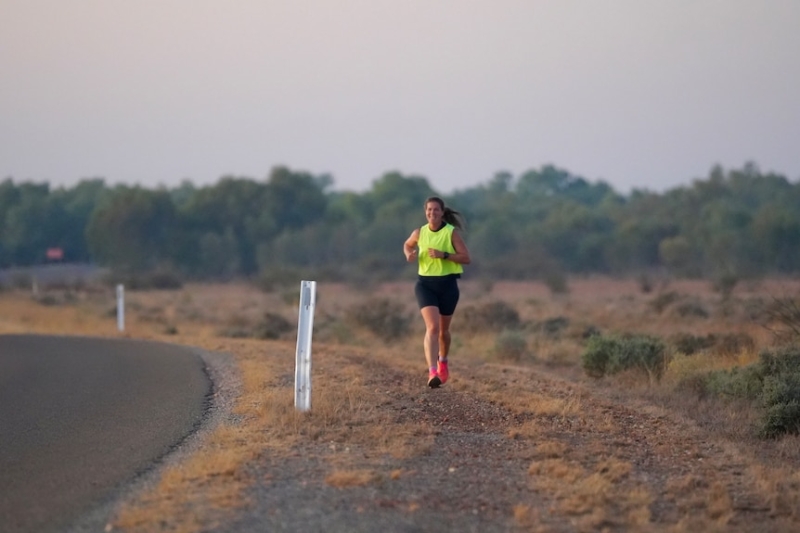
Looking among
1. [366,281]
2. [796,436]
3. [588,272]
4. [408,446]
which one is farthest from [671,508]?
[588,272]

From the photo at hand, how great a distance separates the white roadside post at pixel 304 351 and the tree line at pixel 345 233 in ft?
166

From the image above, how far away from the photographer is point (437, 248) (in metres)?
11.3

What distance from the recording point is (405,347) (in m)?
23.0

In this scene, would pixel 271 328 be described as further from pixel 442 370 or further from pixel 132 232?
pixel 132 232

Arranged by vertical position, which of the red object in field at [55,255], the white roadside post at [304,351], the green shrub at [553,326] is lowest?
the green shrub at [553,326]

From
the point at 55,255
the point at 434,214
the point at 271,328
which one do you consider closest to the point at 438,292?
the point at 434,214

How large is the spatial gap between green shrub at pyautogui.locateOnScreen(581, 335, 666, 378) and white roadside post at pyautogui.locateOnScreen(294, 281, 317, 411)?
700cm

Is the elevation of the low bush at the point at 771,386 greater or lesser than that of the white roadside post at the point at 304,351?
lesser

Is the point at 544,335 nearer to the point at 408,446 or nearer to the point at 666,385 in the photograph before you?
the point at 666,385

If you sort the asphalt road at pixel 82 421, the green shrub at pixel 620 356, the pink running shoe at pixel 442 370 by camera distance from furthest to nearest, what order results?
the green shrub at pixel 620 356, the pink running shoe at pixel 442 370, the asphalt road at pixel 82 421

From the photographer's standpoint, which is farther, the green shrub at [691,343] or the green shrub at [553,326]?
the green shrub at [553,326]

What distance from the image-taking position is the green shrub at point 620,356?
611 inches

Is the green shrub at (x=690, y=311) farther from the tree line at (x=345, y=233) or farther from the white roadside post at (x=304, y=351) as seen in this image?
the tree line at (x=345, y=233)

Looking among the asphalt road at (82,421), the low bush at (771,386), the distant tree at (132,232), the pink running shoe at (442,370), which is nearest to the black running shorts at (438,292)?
the pink running shoe at (442,370)
